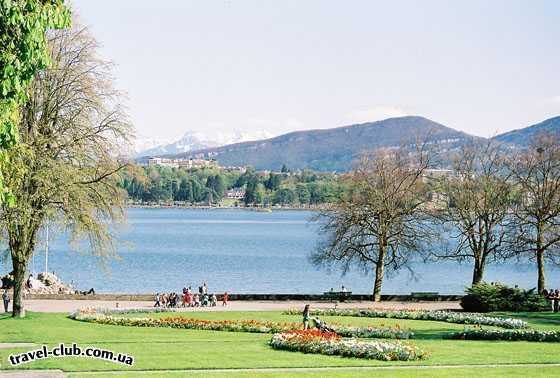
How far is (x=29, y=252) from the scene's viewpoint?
43844mm

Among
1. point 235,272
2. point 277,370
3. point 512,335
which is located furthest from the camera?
point 235,272

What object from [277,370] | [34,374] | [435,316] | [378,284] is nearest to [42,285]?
[378,284]

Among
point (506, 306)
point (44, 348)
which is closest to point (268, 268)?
point (506, 306)

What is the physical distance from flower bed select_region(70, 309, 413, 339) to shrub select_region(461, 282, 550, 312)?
48.7 feet

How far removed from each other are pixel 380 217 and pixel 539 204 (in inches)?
420

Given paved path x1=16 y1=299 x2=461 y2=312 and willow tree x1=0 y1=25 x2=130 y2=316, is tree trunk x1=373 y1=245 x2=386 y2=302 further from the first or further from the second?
willow tree x1=0 y1=25 x2=130 y2=316

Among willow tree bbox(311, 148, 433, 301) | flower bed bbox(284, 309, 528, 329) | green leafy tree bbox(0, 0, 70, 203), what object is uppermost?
green leafy tree bbox(0, 0, 70, 203)

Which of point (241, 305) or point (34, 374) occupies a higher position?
point (34, 374)

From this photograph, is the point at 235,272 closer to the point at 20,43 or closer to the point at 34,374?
the point at 34,374

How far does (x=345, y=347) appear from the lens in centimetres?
2891

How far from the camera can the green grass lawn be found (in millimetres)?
25375

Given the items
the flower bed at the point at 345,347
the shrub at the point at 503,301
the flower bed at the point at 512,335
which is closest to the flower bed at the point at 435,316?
the shrub at the point at 503,301

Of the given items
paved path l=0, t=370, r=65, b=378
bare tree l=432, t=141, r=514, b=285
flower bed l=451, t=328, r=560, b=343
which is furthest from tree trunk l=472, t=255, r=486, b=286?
Answer: paved path l=0, t=370, r=65, b=378

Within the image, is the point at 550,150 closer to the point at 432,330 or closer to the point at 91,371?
the point at 432,330
